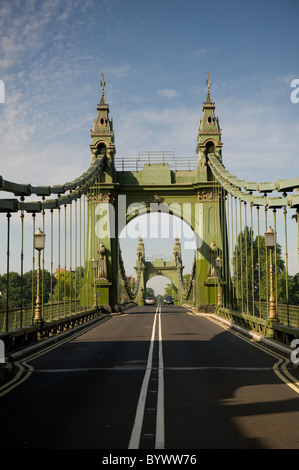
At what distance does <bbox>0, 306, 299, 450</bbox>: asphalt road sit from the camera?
24.7ft

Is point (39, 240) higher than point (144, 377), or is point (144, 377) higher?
point (39, 240)

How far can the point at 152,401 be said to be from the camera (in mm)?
10047

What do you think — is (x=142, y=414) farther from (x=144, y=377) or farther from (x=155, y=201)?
(x=155, y=201)

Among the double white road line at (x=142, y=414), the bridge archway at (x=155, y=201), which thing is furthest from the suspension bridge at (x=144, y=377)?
the bridge archway at (x=155, y=201)

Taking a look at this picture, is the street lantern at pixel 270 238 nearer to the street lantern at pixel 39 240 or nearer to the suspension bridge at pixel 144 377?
the suspension bridge at pixel 144 377

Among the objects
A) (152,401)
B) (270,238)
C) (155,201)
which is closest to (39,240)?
(270,238)

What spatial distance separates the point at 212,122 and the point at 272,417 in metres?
43.6

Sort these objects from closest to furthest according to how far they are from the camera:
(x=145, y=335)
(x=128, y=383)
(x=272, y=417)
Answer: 1. (x=272, y=417)
2. (x=128, y=383)
3. (x=145, y=335)

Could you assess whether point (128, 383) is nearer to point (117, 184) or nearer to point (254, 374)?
point (254, 374)

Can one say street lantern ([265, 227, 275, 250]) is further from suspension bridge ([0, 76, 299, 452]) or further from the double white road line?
the double white road line

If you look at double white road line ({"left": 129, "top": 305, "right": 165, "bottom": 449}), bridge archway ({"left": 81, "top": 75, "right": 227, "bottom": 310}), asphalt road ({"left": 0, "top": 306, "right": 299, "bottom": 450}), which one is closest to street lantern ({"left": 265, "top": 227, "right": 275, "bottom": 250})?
asphalt road ({"left": 0, "top": 306, "right": 299, "bottom": 450})

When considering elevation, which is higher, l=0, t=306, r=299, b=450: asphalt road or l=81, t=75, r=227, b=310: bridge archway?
l=81, t=75, r=227, b=310: bridge archway

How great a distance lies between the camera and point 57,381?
1248cm
